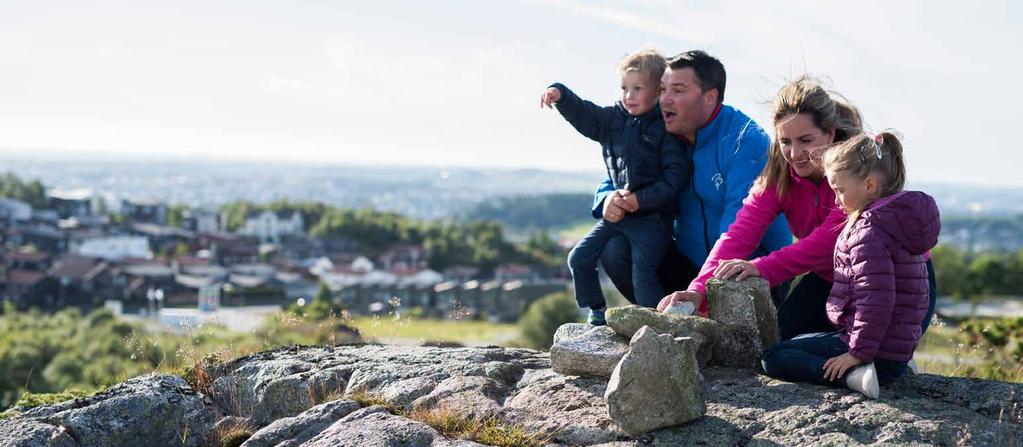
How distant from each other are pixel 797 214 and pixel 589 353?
1.60 meters

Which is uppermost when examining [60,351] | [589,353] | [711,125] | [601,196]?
[711,125]

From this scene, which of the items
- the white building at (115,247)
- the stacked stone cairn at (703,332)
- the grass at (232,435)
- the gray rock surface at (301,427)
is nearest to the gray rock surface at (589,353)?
the stacked stone cairn at (703,332)

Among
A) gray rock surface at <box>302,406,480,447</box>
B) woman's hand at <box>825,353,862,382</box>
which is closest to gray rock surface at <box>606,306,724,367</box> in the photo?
woman's hand at <box>825,353,862,382</box>

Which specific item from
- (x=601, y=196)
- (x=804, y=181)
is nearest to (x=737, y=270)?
(x=804, y=181)

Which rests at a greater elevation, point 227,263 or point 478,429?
point 478,429

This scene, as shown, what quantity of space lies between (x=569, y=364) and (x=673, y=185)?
1.53m

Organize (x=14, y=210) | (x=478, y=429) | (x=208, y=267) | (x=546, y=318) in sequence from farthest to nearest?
(x=14, y=210), (x=208, y=267), (x=546, y=318), (x=478, y=429)

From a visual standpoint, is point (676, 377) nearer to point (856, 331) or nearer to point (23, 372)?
point (856, 331)

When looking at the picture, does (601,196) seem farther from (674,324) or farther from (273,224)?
(273,224)

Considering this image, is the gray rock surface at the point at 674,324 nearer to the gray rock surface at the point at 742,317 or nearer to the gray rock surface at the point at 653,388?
the gray rock surface at the point at 742,317

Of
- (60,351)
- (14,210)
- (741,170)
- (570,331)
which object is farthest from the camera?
(14,210)

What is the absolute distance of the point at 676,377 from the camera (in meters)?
4.88

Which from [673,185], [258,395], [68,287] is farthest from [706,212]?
[68,287]

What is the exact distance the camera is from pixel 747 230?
596cm
